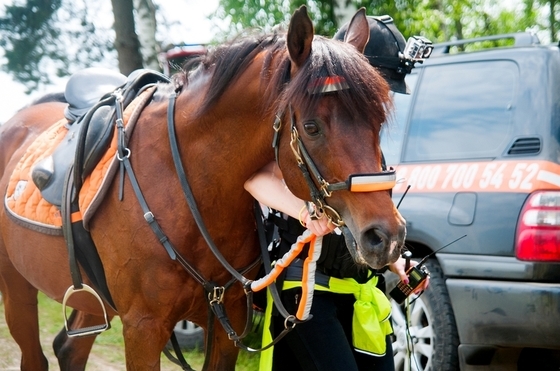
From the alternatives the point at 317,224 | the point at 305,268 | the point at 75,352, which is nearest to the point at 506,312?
the point at 305,268

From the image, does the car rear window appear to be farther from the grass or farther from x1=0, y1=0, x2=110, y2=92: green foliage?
x1=0, y1=0, x2=110, y2=92: green foliage

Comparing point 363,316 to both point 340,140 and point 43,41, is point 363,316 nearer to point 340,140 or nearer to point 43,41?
point 340,140

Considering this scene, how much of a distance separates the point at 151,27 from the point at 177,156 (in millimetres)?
5231

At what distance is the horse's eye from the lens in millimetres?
2297

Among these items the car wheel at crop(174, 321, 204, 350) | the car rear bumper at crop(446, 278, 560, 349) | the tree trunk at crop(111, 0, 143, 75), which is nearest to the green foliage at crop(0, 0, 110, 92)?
the tree trunk at crop(111, 0, 143, 75)

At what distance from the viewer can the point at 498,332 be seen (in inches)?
161

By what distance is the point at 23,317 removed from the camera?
398 centimetres

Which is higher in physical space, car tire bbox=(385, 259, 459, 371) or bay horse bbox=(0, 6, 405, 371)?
bay horse bbox=(0, 6, 405, 371)

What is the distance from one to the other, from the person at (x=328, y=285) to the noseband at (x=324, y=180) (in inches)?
6.2

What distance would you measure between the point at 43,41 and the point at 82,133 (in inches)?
343

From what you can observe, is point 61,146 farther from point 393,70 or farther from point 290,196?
point 393,70

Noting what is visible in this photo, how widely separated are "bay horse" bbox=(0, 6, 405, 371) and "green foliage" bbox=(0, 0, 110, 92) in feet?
27.2

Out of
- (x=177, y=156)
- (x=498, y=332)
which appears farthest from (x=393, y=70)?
(x=498, y=332)

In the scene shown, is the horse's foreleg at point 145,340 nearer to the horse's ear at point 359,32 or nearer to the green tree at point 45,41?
the horse's ear at point 359,32
